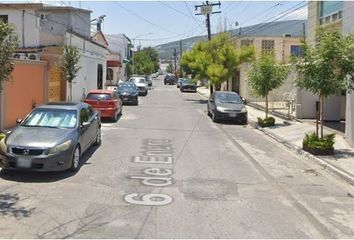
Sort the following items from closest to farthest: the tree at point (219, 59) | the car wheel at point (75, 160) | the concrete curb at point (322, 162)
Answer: the car wheel at point (75, 160) < the concrete curb at point (322, 162) < the tree at point (219, 59)

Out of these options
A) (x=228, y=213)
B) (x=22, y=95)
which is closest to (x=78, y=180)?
(x=228, y=213)

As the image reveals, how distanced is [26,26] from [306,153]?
63.4 feet

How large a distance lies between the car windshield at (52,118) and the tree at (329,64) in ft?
22.5

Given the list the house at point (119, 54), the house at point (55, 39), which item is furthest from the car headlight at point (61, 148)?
the house at point (119, 54)

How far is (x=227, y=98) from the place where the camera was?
2370 centimetres

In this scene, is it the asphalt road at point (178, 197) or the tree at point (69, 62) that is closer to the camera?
the asphalt road at point (178, 197)

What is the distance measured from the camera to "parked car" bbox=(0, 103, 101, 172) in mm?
9086

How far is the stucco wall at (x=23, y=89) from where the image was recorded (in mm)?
16047

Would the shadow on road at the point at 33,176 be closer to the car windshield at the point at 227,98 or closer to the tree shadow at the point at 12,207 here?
the tree shadow at the point at 12,207

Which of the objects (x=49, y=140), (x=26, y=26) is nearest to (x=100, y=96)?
(x=26, y=26)

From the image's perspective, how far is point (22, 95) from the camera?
57.2ft

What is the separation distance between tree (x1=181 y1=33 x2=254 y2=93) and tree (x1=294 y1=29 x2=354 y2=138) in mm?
21795

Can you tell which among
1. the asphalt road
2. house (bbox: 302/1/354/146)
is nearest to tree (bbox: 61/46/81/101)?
the asphalt road

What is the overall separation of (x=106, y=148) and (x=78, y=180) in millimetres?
4129
